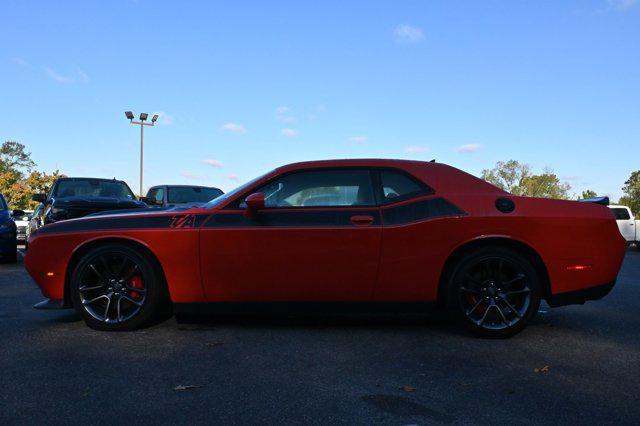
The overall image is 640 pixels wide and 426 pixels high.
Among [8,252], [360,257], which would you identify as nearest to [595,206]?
[360,257]

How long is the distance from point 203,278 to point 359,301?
1311 millimetres

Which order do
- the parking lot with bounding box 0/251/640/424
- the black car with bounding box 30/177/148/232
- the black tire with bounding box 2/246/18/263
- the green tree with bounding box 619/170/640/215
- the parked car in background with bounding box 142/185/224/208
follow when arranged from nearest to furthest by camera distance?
the parking lot with bounding box 0/251/640/424, the black car with bounding box 30/177/148/232, the black tire with bounding box 2/246/18/263, the parked car in background with bounding box 142/185/224/208, the green tree with bounding box 619/170/640/215

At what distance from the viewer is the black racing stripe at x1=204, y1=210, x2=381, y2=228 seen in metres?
4.40

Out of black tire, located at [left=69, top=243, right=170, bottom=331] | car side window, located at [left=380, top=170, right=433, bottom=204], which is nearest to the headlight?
black tire, located at [left=69, top=243, right=170, bottom=331]

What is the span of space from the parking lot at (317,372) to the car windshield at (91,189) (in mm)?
6617

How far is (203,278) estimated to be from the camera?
174 inches

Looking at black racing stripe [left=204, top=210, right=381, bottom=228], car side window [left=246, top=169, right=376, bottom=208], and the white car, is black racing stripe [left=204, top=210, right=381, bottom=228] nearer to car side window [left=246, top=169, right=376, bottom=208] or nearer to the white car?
car side window [left=246, top=169, right=376, bottom=208]

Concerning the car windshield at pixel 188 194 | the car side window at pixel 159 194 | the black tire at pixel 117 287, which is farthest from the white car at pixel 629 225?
the black tire at pixel 117 287

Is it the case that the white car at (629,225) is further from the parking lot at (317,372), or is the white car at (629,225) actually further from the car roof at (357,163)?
the car roof at (357,163)

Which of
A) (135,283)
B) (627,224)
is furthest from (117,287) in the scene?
(627,224)

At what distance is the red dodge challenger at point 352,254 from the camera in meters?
4.37

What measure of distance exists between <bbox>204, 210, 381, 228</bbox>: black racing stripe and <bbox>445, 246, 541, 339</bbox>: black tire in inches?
33.5

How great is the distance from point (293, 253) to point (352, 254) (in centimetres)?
48

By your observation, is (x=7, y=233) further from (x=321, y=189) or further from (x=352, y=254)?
(x=352, y=254)
